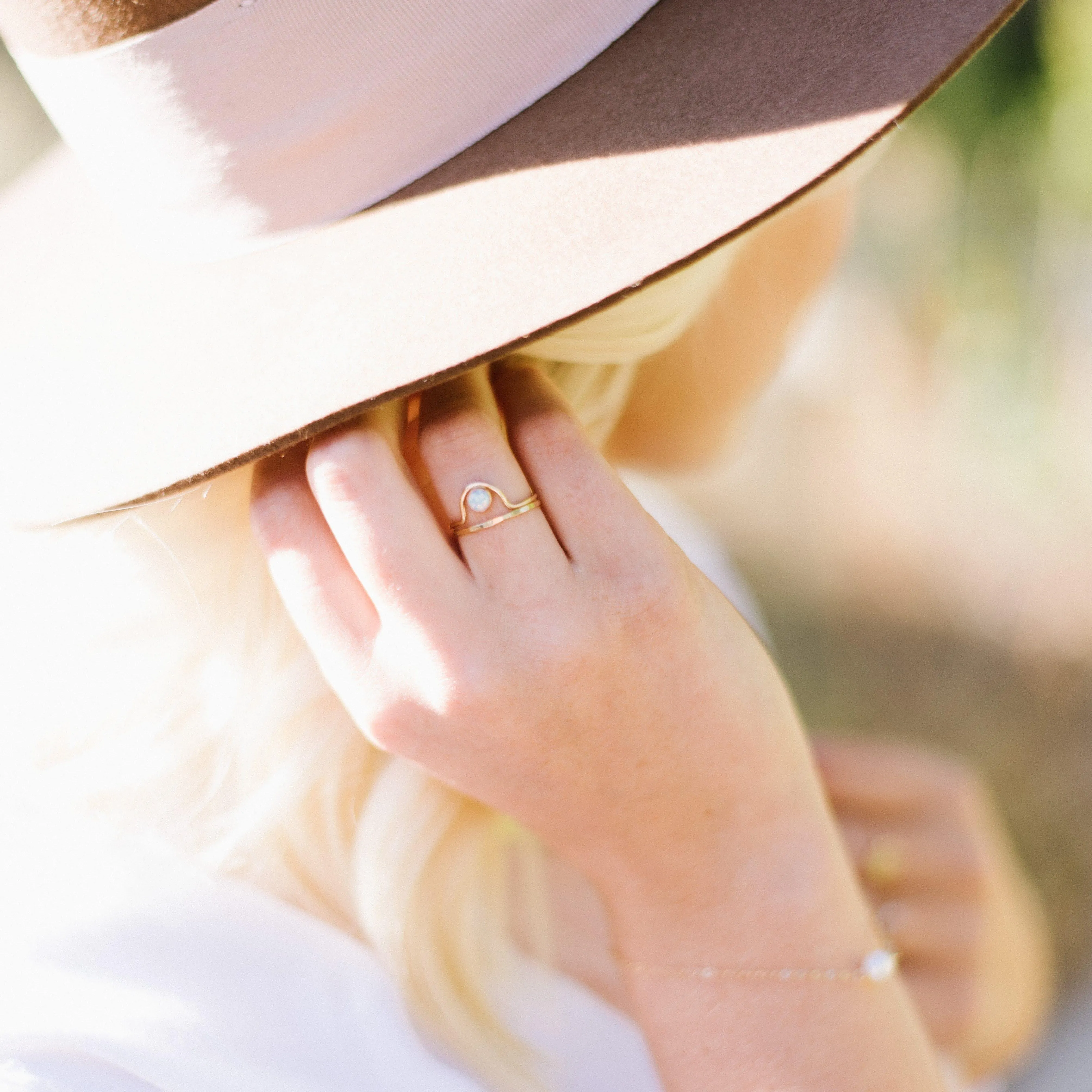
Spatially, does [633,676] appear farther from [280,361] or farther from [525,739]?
[280,361]

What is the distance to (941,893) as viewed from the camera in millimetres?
1481

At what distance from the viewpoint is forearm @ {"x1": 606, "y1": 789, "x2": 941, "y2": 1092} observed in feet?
2.79

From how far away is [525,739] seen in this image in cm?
76

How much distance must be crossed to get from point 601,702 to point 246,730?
0.36 m

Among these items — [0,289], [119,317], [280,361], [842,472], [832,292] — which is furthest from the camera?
[832,292]

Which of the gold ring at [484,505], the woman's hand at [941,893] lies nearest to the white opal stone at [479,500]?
the gold ring at [484,505]

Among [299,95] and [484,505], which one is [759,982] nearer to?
[484,505]

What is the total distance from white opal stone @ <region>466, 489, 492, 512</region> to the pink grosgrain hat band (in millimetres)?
253

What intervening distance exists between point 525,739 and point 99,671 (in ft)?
1.33

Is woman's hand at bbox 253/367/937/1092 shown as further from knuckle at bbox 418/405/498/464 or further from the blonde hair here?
the blonde hair

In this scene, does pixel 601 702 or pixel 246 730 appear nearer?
pixel 601 702

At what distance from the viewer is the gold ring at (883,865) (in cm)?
146

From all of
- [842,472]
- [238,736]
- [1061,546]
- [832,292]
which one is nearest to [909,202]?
[832,292]

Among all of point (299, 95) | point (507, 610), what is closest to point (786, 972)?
point (507, 610)
